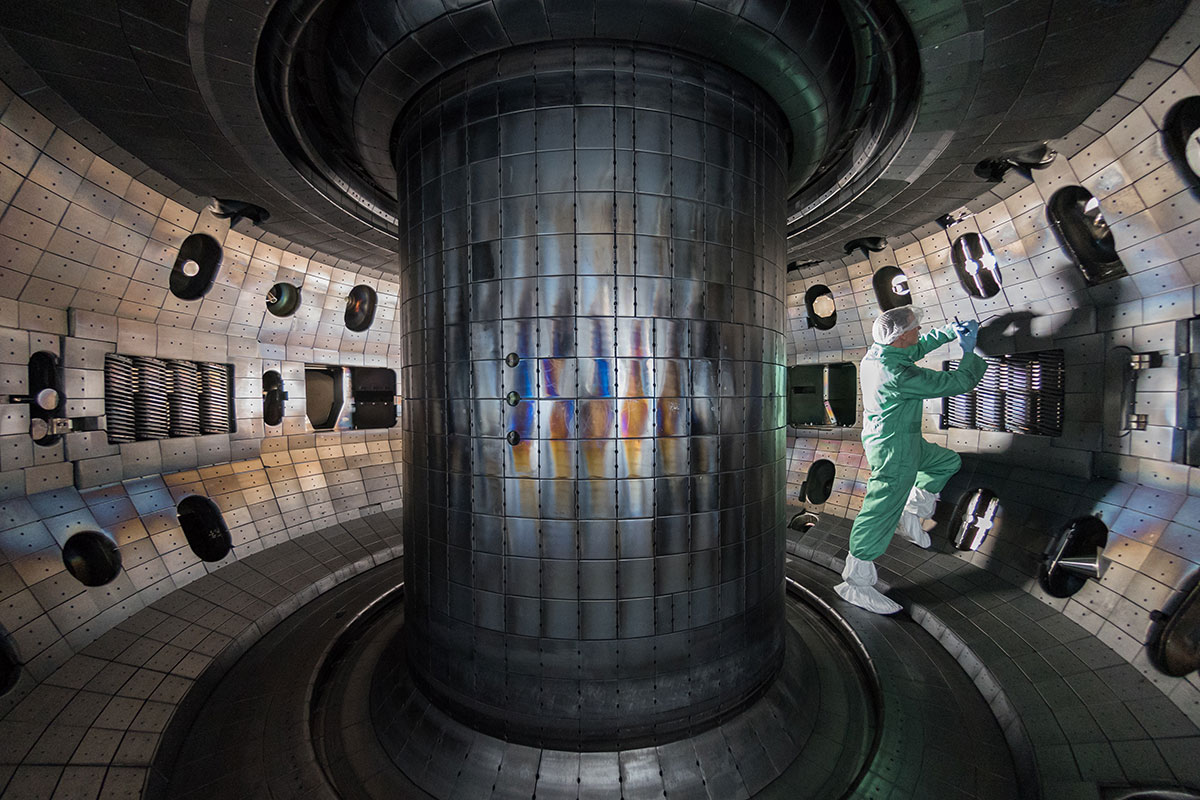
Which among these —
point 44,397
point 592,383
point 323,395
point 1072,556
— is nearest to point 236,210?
point 44,397

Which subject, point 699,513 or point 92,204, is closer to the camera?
point 699,513

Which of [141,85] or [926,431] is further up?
[141,85]

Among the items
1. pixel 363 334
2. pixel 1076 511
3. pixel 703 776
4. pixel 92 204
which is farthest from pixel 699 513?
pixel 363 334

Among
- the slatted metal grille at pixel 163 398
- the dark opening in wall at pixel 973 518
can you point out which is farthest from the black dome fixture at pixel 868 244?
the slatted metal grille at pixel 163 398

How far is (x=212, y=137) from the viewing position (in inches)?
216

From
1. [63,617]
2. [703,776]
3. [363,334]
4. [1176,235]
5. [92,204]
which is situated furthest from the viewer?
[363,334]

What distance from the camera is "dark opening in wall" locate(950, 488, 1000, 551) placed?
7531 mm

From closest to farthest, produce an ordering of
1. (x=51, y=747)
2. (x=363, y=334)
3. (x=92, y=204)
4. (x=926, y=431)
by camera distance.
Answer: (x=51, y=747)
(x=92, y=204)
(x=926, y=431)
(x=363, y=334)

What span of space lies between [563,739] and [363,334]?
964cm

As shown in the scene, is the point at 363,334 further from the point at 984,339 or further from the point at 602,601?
the point at 984,339

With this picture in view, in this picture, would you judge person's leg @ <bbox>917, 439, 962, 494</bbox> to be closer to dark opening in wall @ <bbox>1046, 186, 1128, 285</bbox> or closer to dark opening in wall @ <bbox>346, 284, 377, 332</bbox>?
dark opening in wall @ <bbox>1046, 186, 1128, 285</bbox>

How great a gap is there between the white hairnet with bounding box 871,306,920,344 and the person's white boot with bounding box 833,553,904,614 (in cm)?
335

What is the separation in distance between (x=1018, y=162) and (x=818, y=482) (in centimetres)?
714

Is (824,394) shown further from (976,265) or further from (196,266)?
(196,266)
